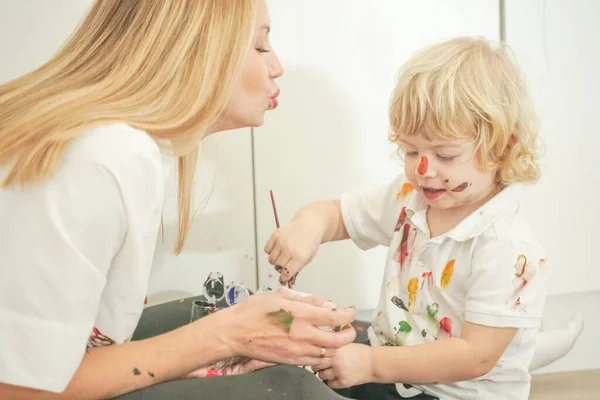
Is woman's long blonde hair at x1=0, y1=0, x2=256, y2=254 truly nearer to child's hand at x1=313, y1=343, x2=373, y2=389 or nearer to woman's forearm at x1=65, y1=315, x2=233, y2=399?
woman's forearm at x1=65, y1=315, x2=233, y2=399

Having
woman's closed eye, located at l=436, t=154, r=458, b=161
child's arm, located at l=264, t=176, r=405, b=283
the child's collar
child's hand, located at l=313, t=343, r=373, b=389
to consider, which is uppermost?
woman's closed eye, located at l=436, t=154, r=458, b=161

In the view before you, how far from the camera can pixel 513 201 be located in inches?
37.7

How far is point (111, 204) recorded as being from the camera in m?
0.71

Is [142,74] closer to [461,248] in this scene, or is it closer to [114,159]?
[114,159]

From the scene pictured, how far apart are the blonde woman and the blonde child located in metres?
0.17

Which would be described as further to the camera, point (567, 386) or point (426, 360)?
point (567, 386)

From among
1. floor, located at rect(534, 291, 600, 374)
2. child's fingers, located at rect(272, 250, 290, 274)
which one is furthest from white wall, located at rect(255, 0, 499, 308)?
floor, located at rect(534, 291, 600, 374)

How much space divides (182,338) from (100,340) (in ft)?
0.37

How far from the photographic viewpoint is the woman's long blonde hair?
0.75 meters

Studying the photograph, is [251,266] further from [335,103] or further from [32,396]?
[32,396]

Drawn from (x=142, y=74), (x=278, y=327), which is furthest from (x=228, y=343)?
(x=142, y=74)

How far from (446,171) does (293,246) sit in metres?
0.29

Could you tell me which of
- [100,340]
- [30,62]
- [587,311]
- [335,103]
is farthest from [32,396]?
[587,311]

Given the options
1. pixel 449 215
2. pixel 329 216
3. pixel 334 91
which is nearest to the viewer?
pixel 449 215
